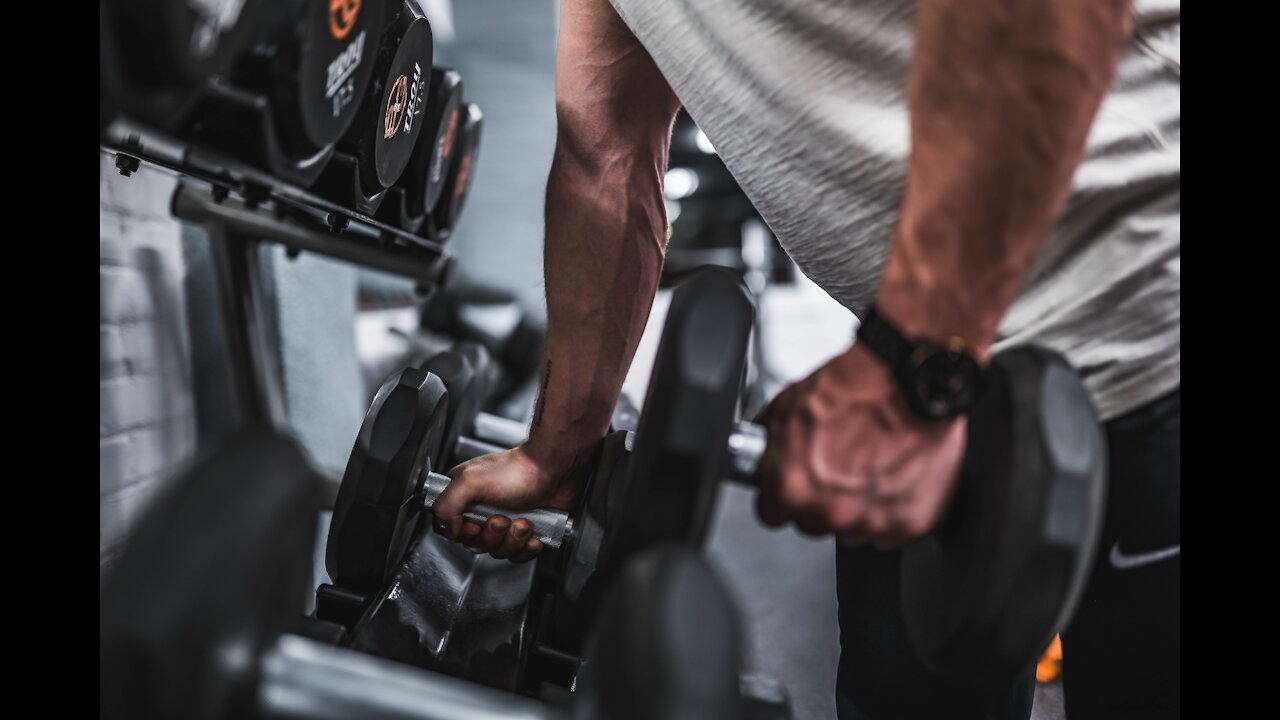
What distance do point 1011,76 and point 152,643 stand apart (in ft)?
1.75

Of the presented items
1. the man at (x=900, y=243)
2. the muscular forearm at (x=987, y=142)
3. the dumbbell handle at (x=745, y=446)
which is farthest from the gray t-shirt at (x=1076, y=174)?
the dumbbell handle at (x=745, y=446)

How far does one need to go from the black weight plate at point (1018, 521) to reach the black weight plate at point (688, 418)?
16cm

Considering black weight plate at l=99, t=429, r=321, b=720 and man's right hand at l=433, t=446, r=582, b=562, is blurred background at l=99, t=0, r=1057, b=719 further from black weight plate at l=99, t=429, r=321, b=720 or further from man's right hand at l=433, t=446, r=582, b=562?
man's right hand at l=433, t=446, r=582, b=562

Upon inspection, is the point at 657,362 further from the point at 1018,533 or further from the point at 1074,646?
the point at 1074,646

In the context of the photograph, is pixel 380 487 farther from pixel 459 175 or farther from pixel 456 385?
pixel 459 175

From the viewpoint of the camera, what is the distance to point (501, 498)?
0.87 m

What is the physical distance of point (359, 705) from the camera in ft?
1.44

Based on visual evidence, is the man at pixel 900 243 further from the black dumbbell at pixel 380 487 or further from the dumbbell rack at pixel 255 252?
the dumbbell rack at pixel 255 252

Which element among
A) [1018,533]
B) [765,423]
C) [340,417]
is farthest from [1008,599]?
[340,417]

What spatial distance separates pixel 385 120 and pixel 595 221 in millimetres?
228

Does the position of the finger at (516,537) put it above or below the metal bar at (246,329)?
below

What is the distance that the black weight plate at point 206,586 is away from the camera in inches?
15.2

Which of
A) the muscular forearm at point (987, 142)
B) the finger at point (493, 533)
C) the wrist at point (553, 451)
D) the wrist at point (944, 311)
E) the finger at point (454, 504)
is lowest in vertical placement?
the finger at point (493, 533)

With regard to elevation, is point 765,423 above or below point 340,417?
above
